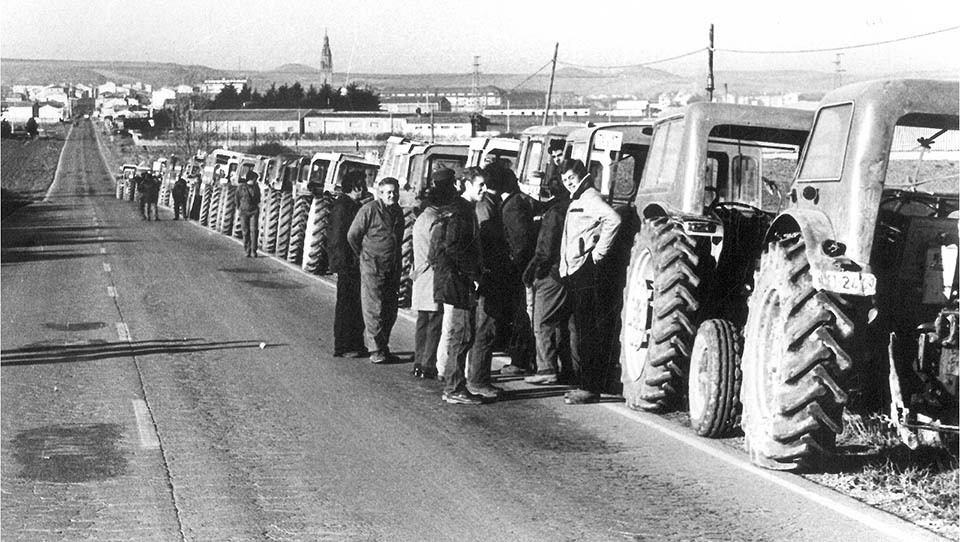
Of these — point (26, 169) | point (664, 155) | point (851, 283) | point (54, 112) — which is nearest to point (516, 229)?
point (664, 155)

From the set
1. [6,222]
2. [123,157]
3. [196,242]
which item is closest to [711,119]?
[196,242]

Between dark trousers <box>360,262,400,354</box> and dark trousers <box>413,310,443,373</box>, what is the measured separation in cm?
94

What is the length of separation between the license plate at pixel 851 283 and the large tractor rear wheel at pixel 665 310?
210cm

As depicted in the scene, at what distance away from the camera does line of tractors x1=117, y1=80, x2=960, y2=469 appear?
6.83 metres

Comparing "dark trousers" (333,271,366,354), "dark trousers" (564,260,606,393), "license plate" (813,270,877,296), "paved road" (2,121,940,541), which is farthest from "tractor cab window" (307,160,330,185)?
"license plate" (813,270,877,296)

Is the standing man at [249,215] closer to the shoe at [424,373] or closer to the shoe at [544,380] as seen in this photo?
the shoe at [424,373]

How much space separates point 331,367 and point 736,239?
437 cm

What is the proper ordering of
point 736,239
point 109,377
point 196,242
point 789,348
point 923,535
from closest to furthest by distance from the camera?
point 923,535 → point 789,348 → point 736,239 → point 109,377 → point 196,242

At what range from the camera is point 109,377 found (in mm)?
11133

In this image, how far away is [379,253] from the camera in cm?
1211

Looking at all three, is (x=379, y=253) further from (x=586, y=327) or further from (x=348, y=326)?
(x=586, y=327)

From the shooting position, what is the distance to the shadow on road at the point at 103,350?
1224 centimetres

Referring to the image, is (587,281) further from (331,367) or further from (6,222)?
(6,222)

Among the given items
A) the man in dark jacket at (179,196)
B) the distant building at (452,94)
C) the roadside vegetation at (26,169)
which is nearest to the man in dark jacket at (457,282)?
the man in dark jacket at (179,196)
